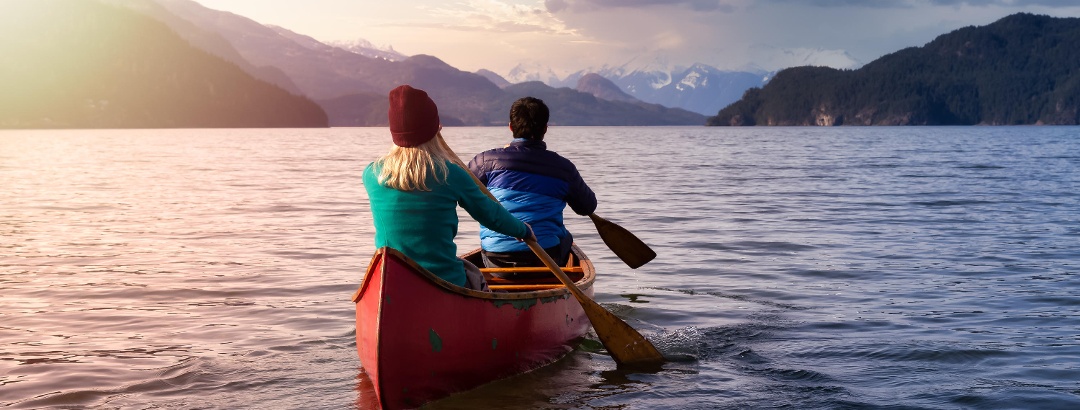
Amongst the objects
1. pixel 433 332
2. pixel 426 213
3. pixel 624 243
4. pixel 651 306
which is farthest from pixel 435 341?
pixel 624 243

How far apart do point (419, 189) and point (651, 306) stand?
605 cm

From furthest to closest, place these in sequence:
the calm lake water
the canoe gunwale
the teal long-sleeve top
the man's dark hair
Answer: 1. the man's dark hair
2. the calm lake water
3. the teal long-sleeve top
4. the canoe gunwale

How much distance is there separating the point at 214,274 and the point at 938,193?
2366cm

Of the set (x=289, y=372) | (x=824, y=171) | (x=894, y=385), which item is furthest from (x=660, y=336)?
(x=824, y=171)

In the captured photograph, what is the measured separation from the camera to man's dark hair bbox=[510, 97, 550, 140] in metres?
9.18

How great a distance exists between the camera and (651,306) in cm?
1249

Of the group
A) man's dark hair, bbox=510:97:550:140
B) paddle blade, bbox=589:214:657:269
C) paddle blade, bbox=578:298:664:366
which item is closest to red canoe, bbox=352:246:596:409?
paddle blade, bbox=578:298:664:366

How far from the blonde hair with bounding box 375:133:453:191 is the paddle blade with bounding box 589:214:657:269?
19.8ft

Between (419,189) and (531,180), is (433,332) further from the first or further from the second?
(531,180)

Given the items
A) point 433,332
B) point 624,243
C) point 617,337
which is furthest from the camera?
point 624,243

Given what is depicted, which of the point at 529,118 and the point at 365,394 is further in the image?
the point at 529,118

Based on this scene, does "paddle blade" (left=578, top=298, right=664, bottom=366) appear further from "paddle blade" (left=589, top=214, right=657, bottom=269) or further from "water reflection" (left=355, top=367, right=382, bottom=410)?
"paddle blade" (left=589, top=214, right=657, bottom=269)

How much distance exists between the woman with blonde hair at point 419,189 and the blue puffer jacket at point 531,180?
1989mm

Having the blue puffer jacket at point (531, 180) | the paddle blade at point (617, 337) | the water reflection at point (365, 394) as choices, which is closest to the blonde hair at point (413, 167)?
the water reflection at point (365, 394)
